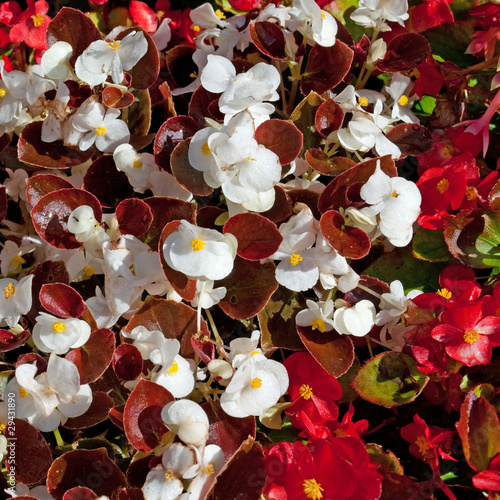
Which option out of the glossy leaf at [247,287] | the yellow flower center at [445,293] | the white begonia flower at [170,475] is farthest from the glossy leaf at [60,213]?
the yellow flower center at [445,293]

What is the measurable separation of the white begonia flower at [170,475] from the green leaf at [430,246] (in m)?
0.49

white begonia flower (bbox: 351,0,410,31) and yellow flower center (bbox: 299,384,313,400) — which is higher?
white begonia flower (bbox: 351,0,410,31)

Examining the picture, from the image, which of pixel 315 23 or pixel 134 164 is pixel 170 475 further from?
pixel 315 23

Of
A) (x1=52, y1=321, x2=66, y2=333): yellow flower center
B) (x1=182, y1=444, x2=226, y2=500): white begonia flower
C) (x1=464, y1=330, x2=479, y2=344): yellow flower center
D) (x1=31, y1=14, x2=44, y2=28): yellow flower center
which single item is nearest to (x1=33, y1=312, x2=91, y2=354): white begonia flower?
(x1=52, y1=321, x2=66, y2=333): yellow flower center

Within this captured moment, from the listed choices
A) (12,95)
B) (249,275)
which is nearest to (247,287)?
(249,275)

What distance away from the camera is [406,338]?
83 centimetres

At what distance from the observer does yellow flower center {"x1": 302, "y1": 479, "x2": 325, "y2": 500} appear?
74 cm

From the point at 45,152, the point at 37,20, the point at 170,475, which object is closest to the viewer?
the point at 170,475

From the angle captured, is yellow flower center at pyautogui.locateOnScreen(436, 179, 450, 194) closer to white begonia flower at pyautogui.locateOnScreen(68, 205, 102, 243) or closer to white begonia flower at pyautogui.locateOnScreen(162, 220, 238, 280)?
white begonia flower at pyautogui.locateOnScreen(162, 220, 238, 280)

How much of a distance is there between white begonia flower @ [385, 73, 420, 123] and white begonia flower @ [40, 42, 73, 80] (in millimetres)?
528

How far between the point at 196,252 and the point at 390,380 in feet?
1.15

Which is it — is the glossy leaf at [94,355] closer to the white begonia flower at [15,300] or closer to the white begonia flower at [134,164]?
the white begonia flower at [15,300]

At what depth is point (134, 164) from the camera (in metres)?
0.85

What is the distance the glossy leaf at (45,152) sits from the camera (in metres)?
0.89
